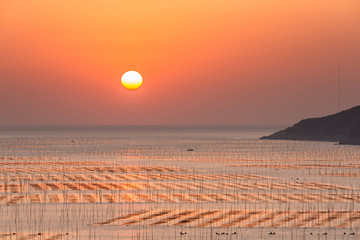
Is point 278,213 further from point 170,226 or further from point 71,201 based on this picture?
point 71,201

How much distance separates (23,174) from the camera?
48406 mm

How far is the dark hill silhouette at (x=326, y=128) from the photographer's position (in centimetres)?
16150

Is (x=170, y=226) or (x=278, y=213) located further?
(x=278, y=213)

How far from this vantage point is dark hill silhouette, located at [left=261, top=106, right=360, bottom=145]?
530 feet

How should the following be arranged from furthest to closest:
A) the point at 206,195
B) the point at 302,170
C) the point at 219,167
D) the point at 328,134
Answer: the point at 328,134 → the point at 219,167 → the point at 302,170 → the point at 206,195

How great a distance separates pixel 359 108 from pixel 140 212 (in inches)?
5991

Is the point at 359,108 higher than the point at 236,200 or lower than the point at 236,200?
higher

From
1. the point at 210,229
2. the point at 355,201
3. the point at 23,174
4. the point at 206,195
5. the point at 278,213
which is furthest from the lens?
the point at 23,174

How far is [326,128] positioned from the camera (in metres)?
170

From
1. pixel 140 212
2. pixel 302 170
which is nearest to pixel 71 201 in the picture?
pixel 140 212

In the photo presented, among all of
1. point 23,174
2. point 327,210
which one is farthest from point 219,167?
point 327,210

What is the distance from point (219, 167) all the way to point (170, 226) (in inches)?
1272

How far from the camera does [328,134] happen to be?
540ft

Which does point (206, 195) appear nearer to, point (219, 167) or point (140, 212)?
point (140, 212)
